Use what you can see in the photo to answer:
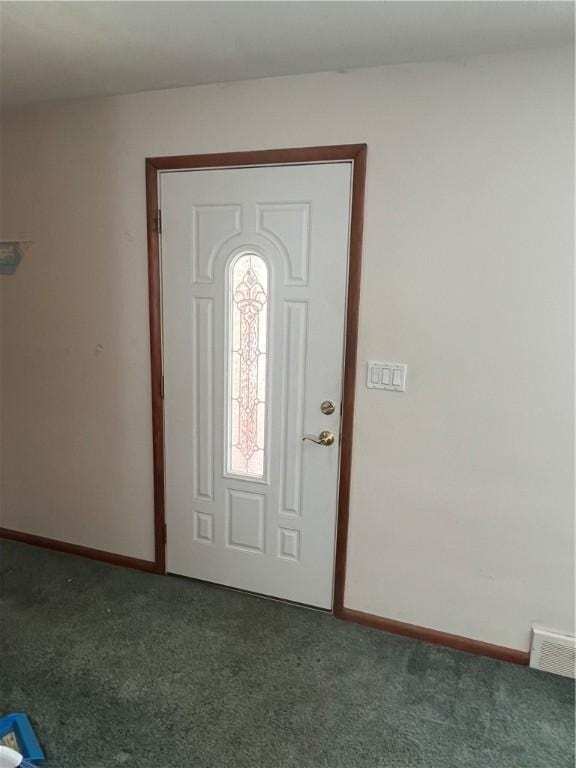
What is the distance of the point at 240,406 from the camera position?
2191 mm

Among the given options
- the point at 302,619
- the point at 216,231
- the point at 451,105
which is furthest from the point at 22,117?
the point at 302,619

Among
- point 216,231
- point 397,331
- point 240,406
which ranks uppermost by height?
point 216,231

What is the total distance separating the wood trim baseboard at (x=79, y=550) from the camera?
2.50 meters

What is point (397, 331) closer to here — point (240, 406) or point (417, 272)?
point (417, 272)

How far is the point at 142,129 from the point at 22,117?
682 mm

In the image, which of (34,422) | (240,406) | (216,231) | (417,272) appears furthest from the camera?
(34,422)

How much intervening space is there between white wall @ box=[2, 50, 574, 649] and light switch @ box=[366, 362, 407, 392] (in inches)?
1.7

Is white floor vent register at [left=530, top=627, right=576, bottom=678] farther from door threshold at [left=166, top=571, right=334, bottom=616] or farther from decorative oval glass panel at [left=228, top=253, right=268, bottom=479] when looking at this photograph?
decorative oval glass panel at [left=228, top=253, right=268, bottom=479]

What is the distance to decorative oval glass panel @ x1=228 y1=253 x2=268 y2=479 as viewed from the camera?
2053 mm

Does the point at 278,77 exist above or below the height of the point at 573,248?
above

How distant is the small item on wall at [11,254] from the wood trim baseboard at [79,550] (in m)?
1.46

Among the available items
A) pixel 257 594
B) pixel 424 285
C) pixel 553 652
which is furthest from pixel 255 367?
pixel 553 652

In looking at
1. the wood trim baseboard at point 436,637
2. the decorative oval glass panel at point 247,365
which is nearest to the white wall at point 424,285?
the wood trim baseboard at point 436,637

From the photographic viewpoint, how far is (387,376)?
1926mm
